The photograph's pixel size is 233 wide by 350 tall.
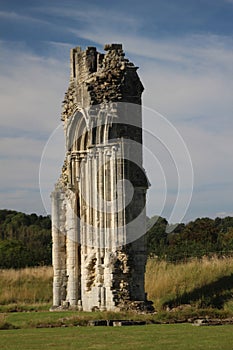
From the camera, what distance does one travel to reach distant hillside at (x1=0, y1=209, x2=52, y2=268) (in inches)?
1708

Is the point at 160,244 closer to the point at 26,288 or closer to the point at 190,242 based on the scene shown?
the point at 190,242

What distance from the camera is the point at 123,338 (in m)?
15.0

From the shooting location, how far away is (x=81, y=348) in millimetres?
13602

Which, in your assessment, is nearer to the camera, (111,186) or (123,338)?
(123,338)

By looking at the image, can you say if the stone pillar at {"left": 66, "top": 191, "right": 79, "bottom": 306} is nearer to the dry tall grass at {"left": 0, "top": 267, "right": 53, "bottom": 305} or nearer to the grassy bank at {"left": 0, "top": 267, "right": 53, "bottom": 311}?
the grassy bank at {"left": 0, "top": 267, "right": 53, "bottom": 311}

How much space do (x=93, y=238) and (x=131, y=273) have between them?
2.11m

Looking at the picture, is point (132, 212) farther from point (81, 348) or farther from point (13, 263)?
point (13, 263)

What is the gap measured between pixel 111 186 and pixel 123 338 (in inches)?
332

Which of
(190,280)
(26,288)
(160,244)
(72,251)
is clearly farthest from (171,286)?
(160,244)

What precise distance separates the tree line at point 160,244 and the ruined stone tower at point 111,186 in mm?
6671

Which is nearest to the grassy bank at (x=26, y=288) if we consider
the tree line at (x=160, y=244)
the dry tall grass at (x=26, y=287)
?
the dry tall grass at (x=26, y=287)

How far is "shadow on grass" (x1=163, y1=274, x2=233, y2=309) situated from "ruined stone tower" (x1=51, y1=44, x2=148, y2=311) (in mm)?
1212

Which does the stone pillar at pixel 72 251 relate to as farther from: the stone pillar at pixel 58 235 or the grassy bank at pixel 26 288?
the grassy bank at pixel 26 288

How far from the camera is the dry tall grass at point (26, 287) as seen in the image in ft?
93.3
